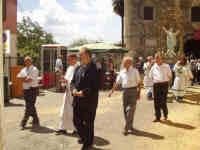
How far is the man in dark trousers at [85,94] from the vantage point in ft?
16.7

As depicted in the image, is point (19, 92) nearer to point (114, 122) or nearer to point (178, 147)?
point (114, 122)

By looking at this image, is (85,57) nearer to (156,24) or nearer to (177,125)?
(177,125)

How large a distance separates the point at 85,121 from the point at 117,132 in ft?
5.68

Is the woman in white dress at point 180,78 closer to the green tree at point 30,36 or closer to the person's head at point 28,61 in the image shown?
the person's head at point 28,61

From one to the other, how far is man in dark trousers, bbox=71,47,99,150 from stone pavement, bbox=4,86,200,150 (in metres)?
0.51

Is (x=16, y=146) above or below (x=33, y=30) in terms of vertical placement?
below

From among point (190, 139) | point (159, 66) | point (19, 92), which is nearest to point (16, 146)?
point (190, 139)

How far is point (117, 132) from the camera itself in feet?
22.2

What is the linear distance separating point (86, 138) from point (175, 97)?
7.55 metres

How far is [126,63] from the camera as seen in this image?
670 centimetres

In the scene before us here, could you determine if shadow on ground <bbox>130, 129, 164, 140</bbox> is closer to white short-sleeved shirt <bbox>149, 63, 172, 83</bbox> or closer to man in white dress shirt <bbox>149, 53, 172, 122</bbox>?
man in white dress shirt <bbox>149, 53, 172, 122</bbox>

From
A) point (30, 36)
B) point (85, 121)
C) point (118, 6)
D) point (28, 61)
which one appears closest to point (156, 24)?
point (118, 6)

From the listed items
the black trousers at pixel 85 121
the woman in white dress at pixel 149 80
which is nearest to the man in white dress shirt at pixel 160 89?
the black trousers at pixel 85 121

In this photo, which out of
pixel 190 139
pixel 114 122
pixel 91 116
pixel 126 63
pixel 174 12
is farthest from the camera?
pixel 174 12
